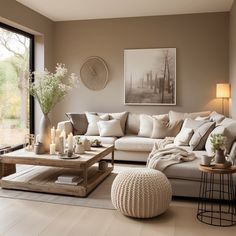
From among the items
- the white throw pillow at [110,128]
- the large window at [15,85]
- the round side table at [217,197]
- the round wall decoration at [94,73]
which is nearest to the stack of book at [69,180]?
the round side table at [217,197]

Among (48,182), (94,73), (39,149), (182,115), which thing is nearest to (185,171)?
(48,182)

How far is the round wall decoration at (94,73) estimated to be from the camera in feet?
21.8

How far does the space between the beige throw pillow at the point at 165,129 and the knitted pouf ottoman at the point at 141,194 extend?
259 cm

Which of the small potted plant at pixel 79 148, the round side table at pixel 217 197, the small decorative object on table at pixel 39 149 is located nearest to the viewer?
the round side table at pixel 217 197

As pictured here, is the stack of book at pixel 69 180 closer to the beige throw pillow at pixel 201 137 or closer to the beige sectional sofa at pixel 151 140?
the beige sectional sofa at pixel 151 140

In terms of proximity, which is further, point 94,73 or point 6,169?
point 94,73

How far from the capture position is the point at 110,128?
5805mm

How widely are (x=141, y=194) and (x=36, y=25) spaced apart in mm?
4440

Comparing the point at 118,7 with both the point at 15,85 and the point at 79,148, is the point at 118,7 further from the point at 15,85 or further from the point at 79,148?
the point at 79,148

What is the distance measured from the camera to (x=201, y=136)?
4.27 metres

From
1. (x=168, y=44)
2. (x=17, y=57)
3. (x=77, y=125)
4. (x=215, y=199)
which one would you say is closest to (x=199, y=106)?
(x=168, y=44)

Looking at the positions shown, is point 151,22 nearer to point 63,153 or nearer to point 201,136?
point 201,136

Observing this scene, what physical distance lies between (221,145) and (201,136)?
1.24 m

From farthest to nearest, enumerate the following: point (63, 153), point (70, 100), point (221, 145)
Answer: point (70, 100), point (63, 153), point (221, 145)
